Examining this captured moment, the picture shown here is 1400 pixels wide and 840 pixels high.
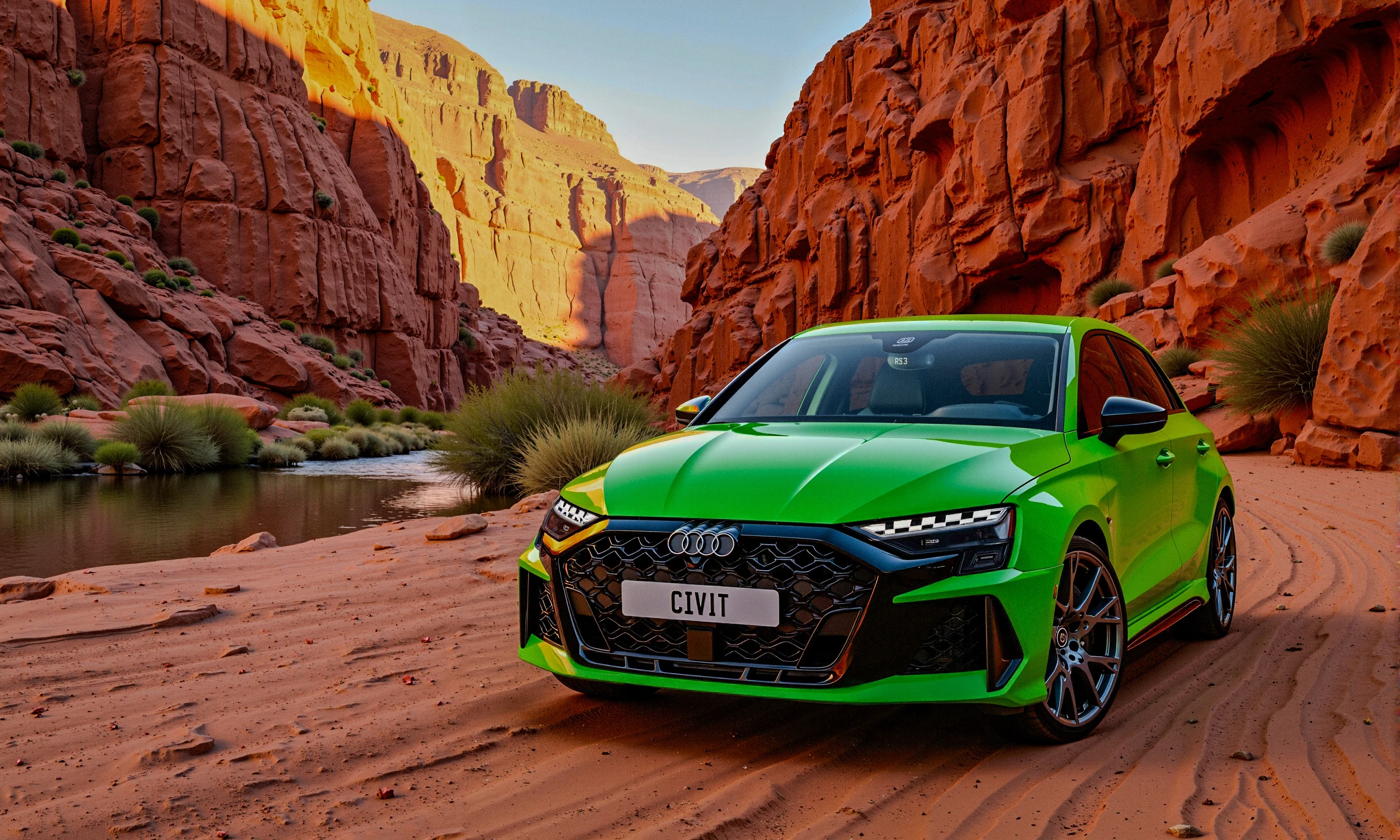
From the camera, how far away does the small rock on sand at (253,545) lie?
849 cm

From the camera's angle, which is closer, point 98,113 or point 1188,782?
point 1188,782

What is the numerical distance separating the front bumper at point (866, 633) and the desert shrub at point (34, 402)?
25668mm

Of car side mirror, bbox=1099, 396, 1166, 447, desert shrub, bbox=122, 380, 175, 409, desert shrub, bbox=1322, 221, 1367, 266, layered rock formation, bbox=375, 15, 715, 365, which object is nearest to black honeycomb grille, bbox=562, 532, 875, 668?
car side mirror, bbox=1099, 396, 1166, 447

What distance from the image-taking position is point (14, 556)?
9078 mm

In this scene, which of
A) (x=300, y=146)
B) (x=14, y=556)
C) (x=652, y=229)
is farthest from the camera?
(x=652, y=229)

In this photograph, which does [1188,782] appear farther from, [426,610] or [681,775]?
[426,610]

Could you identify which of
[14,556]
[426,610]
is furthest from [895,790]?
[14,556]

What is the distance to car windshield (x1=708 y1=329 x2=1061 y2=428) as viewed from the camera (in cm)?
417

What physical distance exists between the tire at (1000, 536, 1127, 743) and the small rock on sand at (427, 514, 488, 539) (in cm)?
563

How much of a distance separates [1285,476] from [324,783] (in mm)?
11266

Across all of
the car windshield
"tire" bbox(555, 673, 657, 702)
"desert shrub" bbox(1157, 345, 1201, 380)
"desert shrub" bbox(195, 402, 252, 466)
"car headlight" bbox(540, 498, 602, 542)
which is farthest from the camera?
"desert shrub" bbox(195, 402, 252, 466)

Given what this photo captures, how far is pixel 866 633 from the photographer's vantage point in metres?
3.04

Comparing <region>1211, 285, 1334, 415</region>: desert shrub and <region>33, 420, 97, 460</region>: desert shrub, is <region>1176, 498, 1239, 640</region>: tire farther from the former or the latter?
<region>33, 420, 97, 460</region>: desert shrub

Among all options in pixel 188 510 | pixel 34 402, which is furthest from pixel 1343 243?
pixel 34 402
